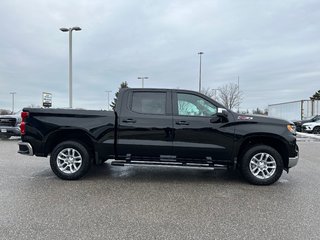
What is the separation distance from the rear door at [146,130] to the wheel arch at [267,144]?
1.48m

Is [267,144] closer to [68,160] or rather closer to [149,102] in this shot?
[149,102]

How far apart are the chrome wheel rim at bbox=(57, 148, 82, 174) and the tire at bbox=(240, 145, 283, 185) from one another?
11.0ft

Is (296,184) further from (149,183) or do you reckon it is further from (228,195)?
(149,183)

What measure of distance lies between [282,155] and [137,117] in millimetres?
3070

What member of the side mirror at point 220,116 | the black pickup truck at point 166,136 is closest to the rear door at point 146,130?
the black pickup truck at point 166,136

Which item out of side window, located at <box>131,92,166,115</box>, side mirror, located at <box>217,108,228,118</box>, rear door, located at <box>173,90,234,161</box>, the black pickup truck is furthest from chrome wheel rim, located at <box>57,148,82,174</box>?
side mirror, located at <box>217,108,228,118</box>

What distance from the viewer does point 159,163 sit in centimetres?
656

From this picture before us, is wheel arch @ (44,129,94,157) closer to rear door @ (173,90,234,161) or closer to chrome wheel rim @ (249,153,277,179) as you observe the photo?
rear door @ (173,90,234,161)

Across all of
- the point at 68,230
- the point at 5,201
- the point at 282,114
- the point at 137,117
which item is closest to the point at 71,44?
the point at 137,117

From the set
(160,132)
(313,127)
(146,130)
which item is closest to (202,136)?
(160,132)

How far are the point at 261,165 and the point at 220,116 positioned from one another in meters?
1.28

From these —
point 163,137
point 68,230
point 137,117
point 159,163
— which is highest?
point 137,117

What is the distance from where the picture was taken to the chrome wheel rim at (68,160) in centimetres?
667

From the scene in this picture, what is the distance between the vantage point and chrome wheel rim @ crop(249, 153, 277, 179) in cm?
645
